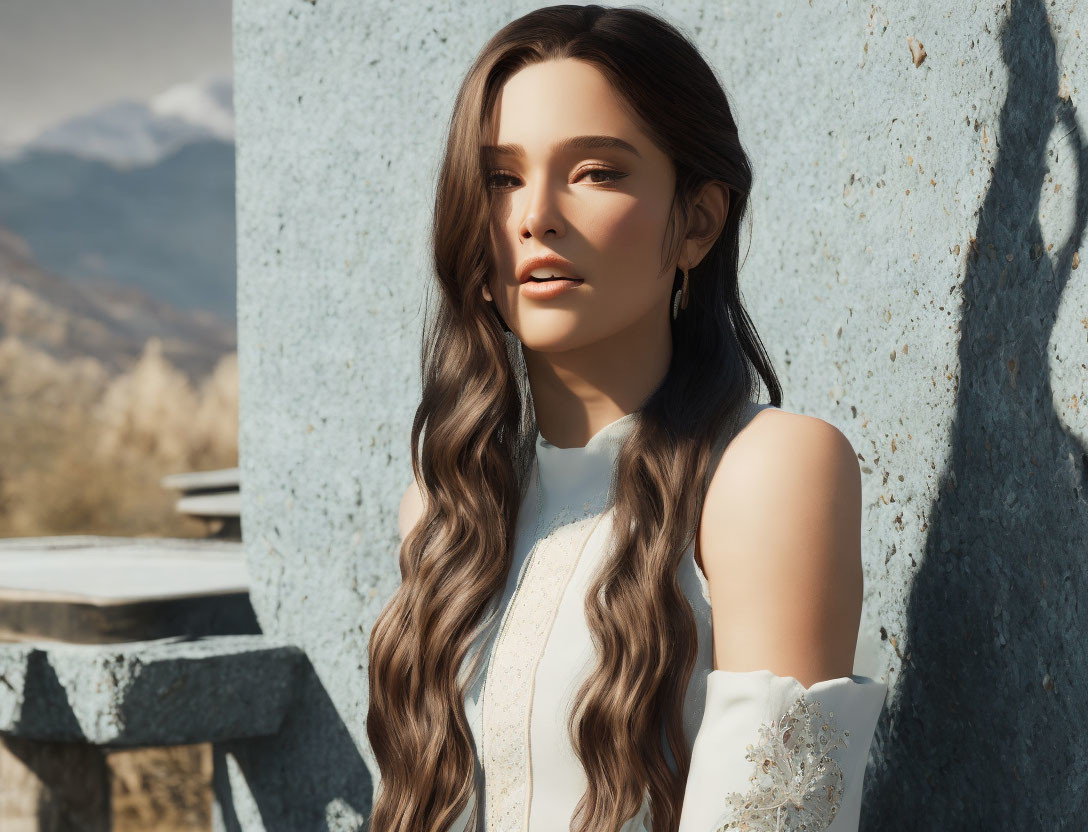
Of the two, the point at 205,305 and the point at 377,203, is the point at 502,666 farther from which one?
the point at 205,305

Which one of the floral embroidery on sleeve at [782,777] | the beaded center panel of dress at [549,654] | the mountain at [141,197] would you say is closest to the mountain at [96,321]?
the mountain at [141,197]

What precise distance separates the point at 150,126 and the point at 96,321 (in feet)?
21.0

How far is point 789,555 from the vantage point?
1.24m

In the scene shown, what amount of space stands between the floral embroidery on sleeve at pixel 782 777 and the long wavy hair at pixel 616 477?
5.4 inches

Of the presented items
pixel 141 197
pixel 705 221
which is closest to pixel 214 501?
pixel 705 221

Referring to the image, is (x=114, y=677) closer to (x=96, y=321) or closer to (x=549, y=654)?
(x=549, y=654)

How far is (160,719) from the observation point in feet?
7.49

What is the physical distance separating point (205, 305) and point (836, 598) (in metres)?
17.6

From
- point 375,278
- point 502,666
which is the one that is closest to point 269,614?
point 375,278

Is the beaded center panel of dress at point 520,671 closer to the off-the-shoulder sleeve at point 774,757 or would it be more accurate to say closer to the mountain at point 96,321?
the off-the-shoulder sleeve at point 774,757

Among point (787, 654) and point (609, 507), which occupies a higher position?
point (609, 507)

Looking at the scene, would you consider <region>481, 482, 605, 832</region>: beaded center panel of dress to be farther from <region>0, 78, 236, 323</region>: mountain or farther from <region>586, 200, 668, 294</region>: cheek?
<region>0, 78, 236, 323</region>: mountain

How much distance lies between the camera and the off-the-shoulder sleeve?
1215 mm

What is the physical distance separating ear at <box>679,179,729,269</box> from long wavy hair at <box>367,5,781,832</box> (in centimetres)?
2
